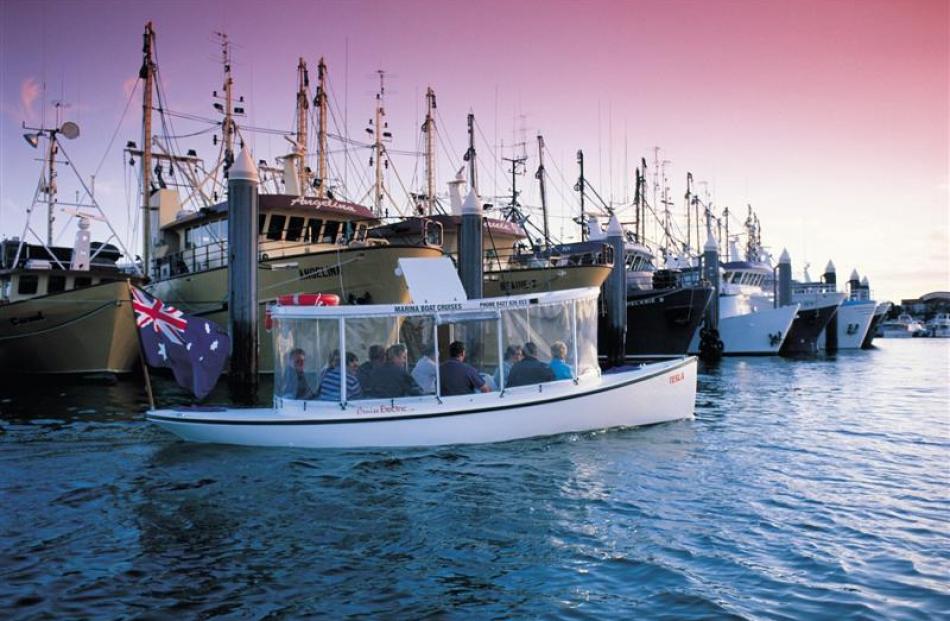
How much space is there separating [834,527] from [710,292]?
28.9 metres

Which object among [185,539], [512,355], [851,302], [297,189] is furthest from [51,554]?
[851,302]

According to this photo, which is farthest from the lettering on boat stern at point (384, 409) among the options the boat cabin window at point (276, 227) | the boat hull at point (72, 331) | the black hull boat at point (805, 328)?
the black hull boat at point (805, 328)

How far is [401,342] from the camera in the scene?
11383mm

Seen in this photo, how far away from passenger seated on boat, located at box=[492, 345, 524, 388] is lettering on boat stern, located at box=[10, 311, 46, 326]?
56.0ft

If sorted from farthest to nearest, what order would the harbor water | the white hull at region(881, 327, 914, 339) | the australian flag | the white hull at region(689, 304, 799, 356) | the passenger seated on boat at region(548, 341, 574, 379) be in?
the white hull at region(881, 327, 914, 339)
the white hull at region(689, 304, 799, 356)
the passenger seated on boat at region(548, 341, 574, 379)
the australian flag
the harbor water

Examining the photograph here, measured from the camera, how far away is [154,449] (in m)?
11.6

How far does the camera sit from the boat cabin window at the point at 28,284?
79.8 ft

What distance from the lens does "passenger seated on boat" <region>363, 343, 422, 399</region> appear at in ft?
37.1

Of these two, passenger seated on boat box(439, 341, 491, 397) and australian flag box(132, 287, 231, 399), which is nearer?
australian flag box(132, 287, 231, 399)

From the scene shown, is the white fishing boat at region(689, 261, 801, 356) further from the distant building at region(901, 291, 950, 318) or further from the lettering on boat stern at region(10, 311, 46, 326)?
the distant building at region(901, 291, 950, 318)

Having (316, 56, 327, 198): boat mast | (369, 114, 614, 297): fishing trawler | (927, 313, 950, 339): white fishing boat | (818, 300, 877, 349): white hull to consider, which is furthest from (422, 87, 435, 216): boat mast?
(927, 313, 950, 339): white fishing boat

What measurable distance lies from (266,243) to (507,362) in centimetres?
1516

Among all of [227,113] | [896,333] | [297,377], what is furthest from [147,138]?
[896,333]

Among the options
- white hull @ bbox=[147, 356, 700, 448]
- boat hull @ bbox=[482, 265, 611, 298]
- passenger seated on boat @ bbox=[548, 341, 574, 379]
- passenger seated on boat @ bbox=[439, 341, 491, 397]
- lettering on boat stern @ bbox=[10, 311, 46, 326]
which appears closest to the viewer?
white hull @ bbox=[147, 356, 700, 448]
